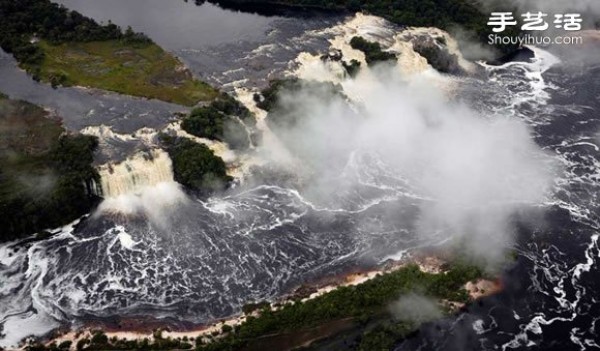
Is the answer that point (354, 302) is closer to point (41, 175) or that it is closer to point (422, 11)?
point (41, 175)

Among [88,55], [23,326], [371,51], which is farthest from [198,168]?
[371,51]

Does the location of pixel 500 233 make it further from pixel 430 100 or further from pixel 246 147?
pixel 246 147

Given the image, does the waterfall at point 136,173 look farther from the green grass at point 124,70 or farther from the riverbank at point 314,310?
the riverbank at point 314,310

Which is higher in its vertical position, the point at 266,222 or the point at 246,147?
the point at 246,147

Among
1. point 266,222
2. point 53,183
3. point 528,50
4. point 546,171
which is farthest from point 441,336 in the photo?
point 528,50

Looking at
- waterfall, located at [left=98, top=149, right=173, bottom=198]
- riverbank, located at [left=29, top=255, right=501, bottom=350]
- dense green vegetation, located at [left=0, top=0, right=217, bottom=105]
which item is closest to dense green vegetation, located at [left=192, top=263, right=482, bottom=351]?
riverbank, located at [left=29, top=255, right=501, bottom=350]

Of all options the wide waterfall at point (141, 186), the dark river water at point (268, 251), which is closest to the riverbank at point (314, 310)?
the dark river water at point (268, 251)

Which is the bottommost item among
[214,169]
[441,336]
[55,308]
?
[441,336]
